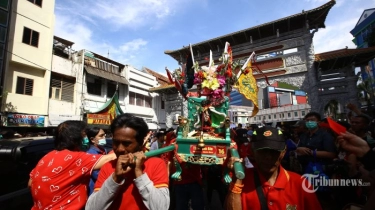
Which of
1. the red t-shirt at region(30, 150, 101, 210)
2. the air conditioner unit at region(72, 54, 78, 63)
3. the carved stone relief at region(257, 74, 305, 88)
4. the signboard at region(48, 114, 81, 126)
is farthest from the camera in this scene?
the air conditioner unit at region(72, 54, 78, 63)

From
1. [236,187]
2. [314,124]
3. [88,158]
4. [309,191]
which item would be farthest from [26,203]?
[314,124]

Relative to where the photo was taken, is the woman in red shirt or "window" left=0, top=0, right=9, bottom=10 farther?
"window" left=0, top=0, right=9, bottom=10

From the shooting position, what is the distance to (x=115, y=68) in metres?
17.2

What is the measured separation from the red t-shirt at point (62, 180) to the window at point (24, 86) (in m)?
12.7

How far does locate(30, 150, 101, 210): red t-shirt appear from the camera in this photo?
1639 millimetres

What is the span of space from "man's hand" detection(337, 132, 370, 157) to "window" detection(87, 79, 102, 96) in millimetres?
16452

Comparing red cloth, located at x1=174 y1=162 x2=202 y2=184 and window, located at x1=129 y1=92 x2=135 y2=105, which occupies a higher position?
window, located at x1=129 y1=92 x2=135 y2=105

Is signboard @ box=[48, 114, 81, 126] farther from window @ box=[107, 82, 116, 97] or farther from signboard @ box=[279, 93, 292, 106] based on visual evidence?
signboard @ box=[279, 93, 292, 106]

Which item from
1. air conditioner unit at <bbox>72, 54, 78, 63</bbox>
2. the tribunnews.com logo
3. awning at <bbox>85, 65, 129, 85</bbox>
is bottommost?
the tribunnews.com logo

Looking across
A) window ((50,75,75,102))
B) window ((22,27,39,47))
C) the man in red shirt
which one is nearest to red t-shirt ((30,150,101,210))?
the man in red shirt

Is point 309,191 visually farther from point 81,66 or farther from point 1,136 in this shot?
point 81,66

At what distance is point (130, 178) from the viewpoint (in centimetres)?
142

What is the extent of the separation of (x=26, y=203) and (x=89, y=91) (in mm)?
14087

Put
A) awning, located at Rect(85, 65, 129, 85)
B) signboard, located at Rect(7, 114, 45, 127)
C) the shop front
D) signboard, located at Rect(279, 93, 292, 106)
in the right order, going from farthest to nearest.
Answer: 1. signboard, located at Rect(279, 93, 292, 106)
2. awning, located at Rect(85, 65, 129, 85)
3. the shop front
4. signboard, located at Rect(7, 114, 45, 127)
